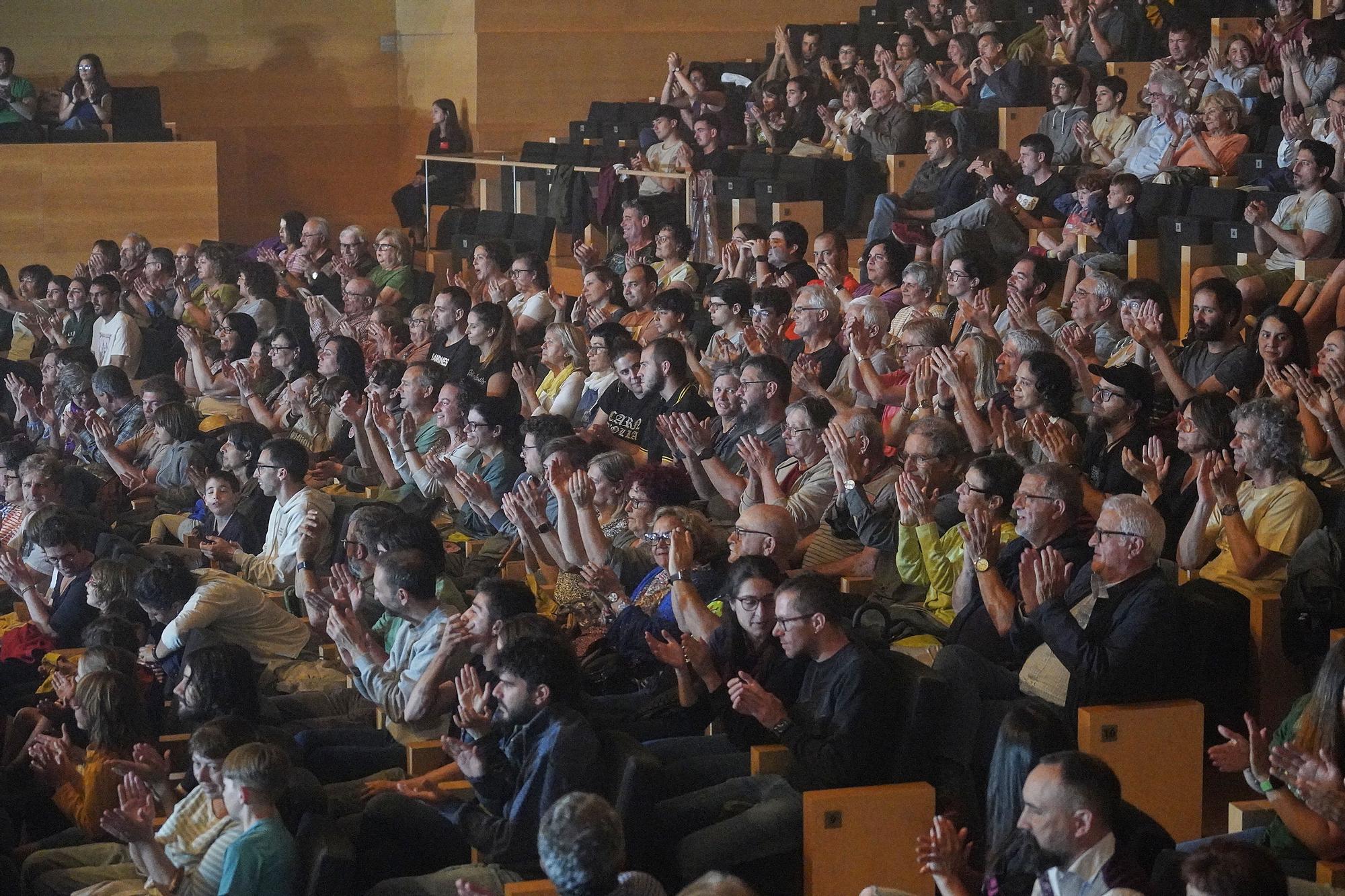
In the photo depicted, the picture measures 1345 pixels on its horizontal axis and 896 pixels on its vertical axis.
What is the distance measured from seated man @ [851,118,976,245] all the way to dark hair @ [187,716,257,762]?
4.62 metres

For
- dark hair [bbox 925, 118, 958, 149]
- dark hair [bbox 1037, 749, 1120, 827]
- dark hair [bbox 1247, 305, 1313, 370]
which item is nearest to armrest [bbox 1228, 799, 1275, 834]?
dark hair [bbox 1037, 749, 1120, 827]

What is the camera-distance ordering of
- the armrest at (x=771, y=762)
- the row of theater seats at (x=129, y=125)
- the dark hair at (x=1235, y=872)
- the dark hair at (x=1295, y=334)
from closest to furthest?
the dark hair at (x=1235, y=872)
the armrest at (x=771, y=762)
the dark hair at (x=1295, y=334)
the row of theater seats at (x=129, y=125)

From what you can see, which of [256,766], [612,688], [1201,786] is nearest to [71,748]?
[256,766]

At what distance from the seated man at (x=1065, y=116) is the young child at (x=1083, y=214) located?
1.01 meters

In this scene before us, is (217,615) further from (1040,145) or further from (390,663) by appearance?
(1040,145)

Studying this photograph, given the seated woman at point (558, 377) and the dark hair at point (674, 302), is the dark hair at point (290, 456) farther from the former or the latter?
the dark hair at point (674, 302)

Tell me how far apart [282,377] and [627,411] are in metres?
2.00

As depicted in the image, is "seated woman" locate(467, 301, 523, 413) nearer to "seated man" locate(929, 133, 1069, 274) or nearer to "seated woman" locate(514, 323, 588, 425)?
"seated woman" locate(514, 323, 588, 425)

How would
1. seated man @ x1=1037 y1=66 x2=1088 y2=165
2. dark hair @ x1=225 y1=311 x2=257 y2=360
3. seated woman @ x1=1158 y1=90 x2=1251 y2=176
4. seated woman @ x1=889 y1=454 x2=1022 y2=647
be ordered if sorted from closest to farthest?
seated woman @ x1=889 y1=454 x2=1022 y2=647 → seated woman @ x1=1158 y1=90 x2=1251 y2=176 → dark hair @ x1=225 y1=311 x2=257 y2=360 → seated man @ x1=1037 y1=66 x2=1088 y2=165

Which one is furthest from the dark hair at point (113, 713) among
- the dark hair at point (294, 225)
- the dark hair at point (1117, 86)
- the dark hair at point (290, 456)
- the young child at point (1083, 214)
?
the dark hair at point (294, 225)

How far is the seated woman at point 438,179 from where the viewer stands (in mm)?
10422

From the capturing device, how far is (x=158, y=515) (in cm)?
579

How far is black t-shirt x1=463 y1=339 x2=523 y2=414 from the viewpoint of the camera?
20.5 ft

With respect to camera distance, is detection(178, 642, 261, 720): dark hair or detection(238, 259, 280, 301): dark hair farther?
detection(238, 259, 280, 301): dark hair
